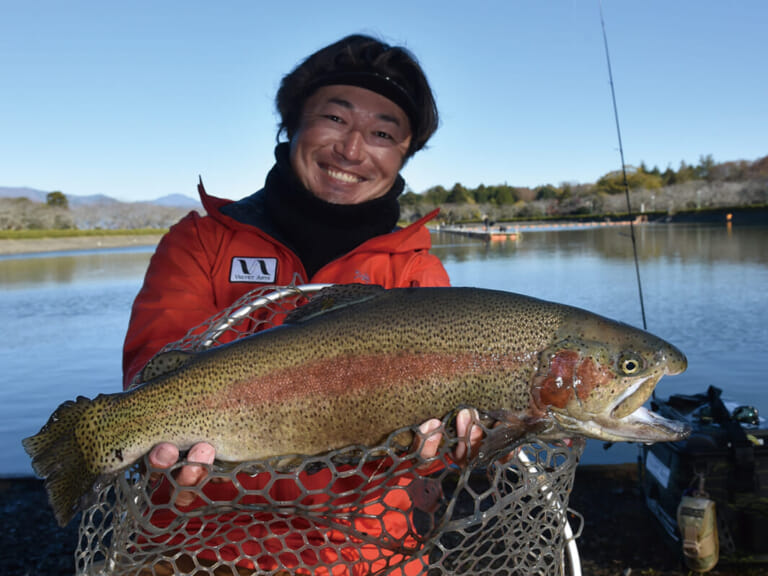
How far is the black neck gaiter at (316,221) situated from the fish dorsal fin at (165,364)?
4.00 ft

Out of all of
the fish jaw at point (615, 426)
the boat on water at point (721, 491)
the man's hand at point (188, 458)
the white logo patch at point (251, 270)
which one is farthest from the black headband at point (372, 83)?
the boat on water at point (721, 491)

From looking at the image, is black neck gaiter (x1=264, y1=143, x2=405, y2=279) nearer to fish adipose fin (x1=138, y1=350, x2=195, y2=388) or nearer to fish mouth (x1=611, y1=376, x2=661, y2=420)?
fish adipose fin (x1=138, y1=350, x2=195, y2=388)

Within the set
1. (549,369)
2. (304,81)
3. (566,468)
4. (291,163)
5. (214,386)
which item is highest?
(304,81)

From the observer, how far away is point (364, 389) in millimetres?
2436

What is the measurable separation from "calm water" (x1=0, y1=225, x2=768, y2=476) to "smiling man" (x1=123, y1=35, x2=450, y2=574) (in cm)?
539

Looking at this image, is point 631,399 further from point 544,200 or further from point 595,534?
point 544,200

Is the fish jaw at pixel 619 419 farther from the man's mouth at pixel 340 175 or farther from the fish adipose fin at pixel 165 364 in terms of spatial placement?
the man's mouth at pixel 340 175

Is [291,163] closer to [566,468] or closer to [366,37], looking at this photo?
[366,37]

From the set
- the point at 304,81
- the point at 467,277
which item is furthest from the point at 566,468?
the point at 467,277

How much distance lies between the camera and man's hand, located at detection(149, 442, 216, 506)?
2.30m

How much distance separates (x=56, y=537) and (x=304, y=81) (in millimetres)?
5081

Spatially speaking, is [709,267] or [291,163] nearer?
[291,163]

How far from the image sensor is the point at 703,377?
1032cm

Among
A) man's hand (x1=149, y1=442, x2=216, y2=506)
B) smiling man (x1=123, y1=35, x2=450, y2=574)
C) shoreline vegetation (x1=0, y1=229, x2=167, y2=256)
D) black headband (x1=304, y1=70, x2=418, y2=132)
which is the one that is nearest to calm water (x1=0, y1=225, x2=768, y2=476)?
smiling man (x1=123, y1=35, x2=450, y2=574)
